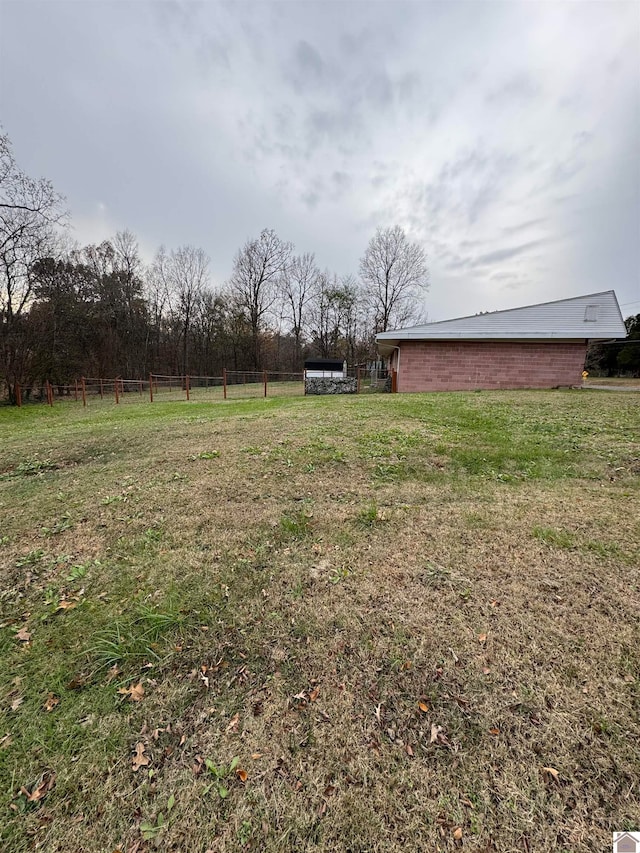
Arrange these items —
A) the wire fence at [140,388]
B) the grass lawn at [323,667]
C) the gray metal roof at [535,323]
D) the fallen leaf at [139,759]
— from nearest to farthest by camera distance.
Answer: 1. the grass lawn at [323,667]
2. the fallen leaf at [139,759]
3. the gray metal roof at [535,323]
4. the wire fence at [140,388]

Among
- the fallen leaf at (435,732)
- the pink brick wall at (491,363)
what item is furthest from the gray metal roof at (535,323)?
the fallen leaf at (435,732)

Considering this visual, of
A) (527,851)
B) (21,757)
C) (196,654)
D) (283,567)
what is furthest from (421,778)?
(21,757)

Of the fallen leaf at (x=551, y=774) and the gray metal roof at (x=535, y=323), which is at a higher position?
the gray metal roof at (x=535, y=323)

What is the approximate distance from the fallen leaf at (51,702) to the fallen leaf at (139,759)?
523mm

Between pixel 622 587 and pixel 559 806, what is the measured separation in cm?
149

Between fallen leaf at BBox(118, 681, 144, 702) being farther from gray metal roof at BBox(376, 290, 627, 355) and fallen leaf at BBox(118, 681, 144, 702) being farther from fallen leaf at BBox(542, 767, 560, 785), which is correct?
gray metal roof at BBox(376, 290, 627, 355)

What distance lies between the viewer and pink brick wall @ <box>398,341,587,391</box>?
1280 cm

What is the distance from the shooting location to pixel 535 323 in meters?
12.8

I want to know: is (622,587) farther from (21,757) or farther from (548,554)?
(21,757)

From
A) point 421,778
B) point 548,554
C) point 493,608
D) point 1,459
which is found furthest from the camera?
point 1,459

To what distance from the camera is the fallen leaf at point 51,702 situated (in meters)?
1.61

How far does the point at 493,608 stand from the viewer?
2062 millimetres

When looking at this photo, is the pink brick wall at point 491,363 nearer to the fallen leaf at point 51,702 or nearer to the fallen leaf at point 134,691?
the fallen leaf at point 134,691

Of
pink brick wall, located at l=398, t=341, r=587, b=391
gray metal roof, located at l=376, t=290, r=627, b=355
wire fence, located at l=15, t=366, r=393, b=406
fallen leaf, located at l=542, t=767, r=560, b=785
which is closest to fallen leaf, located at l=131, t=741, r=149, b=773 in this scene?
fallen leaf, located at l=542, t=767, r=560, b=785
